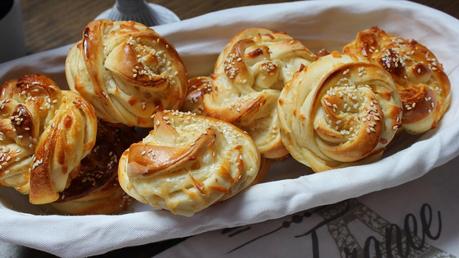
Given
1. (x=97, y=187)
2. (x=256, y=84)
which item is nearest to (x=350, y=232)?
(x=256, y=84)

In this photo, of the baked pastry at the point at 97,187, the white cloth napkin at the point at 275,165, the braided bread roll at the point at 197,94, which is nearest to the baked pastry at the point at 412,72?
the white cloth napkin at the point at 275,165

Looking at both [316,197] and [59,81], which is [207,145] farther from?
[59,81]

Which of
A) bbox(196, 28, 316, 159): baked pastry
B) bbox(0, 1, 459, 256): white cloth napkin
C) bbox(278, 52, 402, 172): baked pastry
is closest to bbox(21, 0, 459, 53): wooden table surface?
bbox(0, 1, 459, 256): white cloth napkin

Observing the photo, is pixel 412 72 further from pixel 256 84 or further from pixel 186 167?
pixel 186 167

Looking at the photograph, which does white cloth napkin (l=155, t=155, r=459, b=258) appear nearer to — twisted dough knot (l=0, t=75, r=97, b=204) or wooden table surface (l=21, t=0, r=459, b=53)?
twisted dough knot (l=0, t=75, r=97, b=204)

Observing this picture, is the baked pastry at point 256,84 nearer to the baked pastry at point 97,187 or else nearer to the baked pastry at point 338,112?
the baked pastry at point 338,112

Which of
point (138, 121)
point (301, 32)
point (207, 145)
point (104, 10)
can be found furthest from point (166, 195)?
point (104, 10)
